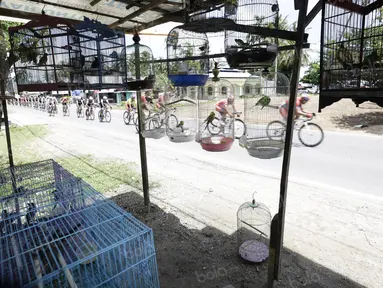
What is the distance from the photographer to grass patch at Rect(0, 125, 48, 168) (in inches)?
281

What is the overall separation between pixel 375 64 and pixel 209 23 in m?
1.42

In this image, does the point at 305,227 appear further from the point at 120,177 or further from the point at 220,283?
the point at 120,177

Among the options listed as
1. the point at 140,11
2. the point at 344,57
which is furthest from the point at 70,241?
the point at 344,57

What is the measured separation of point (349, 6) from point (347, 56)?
43 cm

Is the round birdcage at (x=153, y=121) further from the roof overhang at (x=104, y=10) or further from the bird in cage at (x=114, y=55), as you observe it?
the roof overhang at (x=104, y=10)

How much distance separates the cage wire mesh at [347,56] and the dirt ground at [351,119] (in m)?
7.91

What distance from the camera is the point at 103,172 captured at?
5.80 metres

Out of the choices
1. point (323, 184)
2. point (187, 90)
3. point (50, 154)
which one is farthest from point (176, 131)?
point (50, 154)

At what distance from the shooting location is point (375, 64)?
2.15 m

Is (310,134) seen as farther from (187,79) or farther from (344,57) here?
(187,79)

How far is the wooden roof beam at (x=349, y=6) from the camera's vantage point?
1996 millimetres

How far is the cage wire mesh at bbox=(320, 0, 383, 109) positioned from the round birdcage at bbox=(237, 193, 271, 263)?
1494 millimetres

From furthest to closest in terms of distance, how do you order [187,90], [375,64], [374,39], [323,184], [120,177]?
[120,177], [323,184], [187,90], [374,39], [375,64]

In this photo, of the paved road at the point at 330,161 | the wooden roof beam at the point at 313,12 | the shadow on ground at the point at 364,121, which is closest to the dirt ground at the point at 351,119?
the shadow on ground at the point at 364,121
